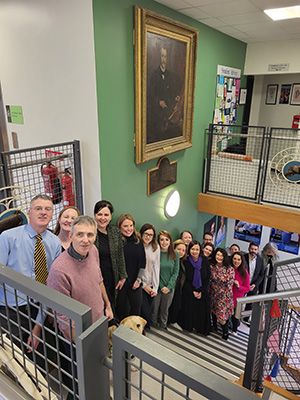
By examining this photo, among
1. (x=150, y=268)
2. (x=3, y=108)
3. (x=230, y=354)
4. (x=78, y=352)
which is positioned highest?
(x=3, y=108)

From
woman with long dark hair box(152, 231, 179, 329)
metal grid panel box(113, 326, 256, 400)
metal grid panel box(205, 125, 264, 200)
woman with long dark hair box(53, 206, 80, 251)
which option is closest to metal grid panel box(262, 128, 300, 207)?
metal grid panel box(205, 125, 264, 200)

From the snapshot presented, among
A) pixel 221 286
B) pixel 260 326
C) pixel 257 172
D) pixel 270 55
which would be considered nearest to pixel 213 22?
pixel 270 55

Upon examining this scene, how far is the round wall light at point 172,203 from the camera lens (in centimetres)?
531

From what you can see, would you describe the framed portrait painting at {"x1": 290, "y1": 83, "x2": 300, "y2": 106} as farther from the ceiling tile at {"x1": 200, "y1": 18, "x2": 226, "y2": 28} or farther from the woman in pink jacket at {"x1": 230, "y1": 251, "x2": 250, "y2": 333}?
the woman in pink jacket at {"x1": 230, "y1": 251, "x2": 250, "y2": 333}

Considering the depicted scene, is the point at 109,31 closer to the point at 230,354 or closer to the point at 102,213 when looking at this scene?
the point at 102,213

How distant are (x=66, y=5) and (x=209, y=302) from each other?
14.1ft

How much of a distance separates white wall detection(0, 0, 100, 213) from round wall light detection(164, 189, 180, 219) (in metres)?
1.77

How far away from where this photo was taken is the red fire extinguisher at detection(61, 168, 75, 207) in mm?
3670

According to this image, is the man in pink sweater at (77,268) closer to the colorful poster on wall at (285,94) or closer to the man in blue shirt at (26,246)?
the man in blue shirt at (26,246)

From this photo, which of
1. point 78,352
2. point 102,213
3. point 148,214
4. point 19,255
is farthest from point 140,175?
point 78,352

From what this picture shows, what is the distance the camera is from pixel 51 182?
3.64 m

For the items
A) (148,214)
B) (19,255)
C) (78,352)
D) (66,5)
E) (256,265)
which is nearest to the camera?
(78,352)

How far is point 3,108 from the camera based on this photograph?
4.38m

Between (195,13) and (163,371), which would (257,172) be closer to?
(195,13)
